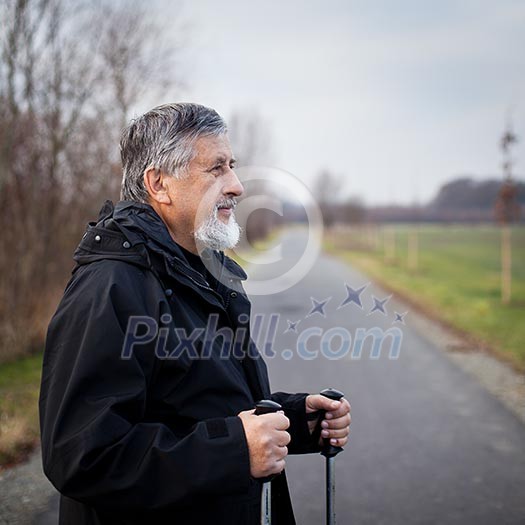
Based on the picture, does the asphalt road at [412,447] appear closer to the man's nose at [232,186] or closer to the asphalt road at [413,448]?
the asphalt road at [413,448]

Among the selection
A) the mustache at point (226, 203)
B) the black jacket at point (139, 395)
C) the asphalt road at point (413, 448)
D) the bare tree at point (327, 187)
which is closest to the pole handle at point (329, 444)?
the black jacket at point (139, 395)

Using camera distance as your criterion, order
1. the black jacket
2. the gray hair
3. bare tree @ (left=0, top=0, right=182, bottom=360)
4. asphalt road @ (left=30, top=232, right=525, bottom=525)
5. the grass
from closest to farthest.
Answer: the black jacket < the gray hair < asphalt road @ (left=30, top=232, right=525, bottom=525) < the grass < bare tree @ (left=0, top=0, right=182, bottom=360)

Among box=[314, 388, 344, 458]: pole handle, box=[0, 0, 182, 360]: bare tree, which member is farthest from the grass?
box=[314, 388, 344, 458]: pole handle

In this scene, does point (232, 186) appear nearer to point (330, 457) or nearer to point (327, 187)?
point (330, 457)

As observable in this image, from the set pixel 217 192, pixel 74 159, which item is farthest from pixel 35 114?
pixel 217 192

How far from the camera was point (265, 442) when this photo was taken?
1.58 m

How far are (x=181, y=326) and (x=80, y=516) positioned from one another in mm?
686

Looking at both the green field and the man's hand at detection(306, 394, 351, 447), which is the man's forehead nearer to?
the man's hand at detection(306, 394, 351, 447)

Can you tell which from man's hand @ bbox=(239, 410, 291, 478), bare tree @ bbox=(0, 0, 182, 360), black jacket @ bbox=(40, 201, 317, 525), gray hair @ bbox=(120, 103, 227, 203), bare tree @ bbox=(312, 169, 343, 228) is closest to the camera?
black jacket @ bbox=(40, 201, 317, 525)

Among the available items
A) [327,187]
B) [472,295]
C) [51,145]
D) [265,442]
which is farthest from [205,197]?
[327,187]

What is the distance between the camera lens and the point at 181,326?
1708 mm

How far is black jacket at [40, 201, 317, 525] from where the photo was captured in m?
1.46

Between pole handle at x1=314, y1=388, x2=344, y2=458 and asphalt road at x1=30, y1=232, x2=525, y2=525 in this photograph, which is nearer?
pole handle at x1=314, y1=388, x2=344, y2=458

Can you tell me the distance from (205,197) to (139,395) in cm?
77
